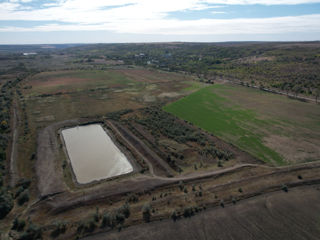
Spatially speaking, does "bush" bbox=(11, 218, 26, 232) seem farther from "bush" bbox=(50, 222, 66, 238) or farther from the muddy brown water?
the muddy brown water

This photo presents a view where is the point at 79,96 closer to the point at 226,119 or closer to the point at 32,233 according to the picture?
the point at 226,119

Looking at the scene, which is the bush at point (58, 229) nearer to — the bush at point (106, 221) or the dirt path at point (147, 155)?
the bush at point (106, 221)

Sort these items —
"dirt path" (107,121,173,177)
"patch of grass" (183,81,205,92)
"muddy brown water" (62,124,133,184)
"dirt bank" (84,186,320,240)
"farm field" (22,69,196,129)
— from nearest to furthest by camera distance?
1. "dirt bank" (84,186,320,240)
2. "dirt path" (107,121,173,177)
3. "muddy brown water" (62,124,133,184)
4. "farm field" (22,69,196,129)
5. "patch of grass" (183,81,205,92)

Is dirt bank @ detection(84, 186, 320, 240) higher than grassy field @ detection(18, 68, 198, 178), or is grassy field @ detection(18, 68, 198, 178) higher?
grassy field @ detection(18, 68, 198, 178)

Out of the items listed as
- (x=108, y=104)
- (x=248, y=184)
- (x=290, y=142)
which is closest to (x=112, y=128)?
(x=108, y=104)

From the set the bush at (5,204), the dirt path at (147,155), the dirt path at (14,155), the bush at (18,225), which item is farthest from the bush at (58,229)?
the dirt path at (147,155)

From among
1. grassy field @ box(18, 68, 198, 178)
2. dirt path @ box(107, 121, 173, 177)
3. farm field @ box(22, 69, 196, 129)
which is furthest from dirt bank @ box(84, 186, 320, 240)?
farm field @ box(22, 69, 196, 129)

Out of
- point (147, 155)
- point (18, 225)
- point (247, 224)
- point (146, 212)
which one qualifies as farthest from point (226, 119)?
point (18, 225)
